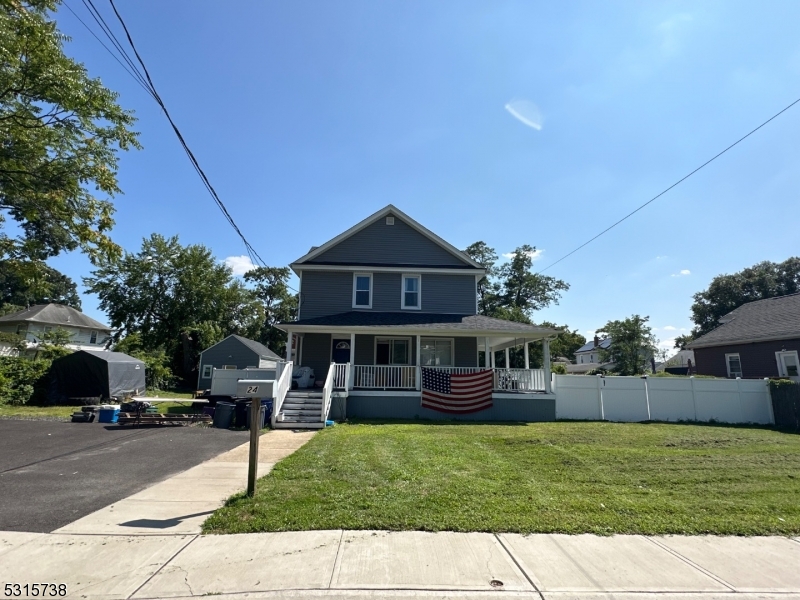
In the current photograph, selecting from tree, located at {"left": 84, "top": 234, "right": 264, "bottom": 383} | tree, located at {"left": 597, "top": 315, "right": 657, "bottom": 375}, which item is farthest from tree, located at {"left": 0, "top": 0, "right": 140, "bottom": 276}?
tree, located at {"left": 597, "top": 315, "right": 657, "bottom": 375}

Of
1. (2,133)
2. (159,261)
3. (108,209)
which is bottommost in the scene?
(108,209)

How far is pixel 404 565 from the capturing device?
354cm

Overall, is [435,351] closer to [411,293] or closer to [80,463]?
[411,293]

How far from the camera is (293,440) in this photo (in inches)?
393

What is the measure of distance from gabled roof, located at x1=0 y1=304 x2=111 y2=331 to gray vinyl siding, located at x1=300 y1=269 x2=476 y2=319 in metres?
35.8

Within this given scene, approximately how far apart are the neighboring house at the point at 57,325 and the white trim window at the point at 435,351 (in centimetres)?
3194

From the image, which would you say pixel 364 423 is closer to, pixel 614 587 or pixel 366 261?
pixel 366 261

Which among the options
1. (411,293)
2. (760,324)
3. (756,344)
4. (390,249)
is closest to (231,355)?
(390,249)

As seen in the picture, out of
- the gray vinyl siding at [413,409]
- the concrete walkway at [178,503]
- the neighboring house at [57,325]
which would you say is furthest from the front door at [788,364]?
the neighboring house at [57,325]

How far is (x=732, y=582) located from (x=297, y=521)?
3.92m

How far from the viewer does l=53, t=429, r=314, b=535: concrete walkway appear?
14.3 ft

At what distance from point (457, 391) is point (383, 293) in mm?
5542

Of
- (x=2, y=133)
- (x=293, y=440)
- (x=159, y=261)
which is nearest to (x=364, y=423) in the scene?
(x=293, y=440)

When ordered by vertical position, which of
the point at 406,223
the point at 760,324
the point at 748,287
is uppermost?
the point at 748,287
